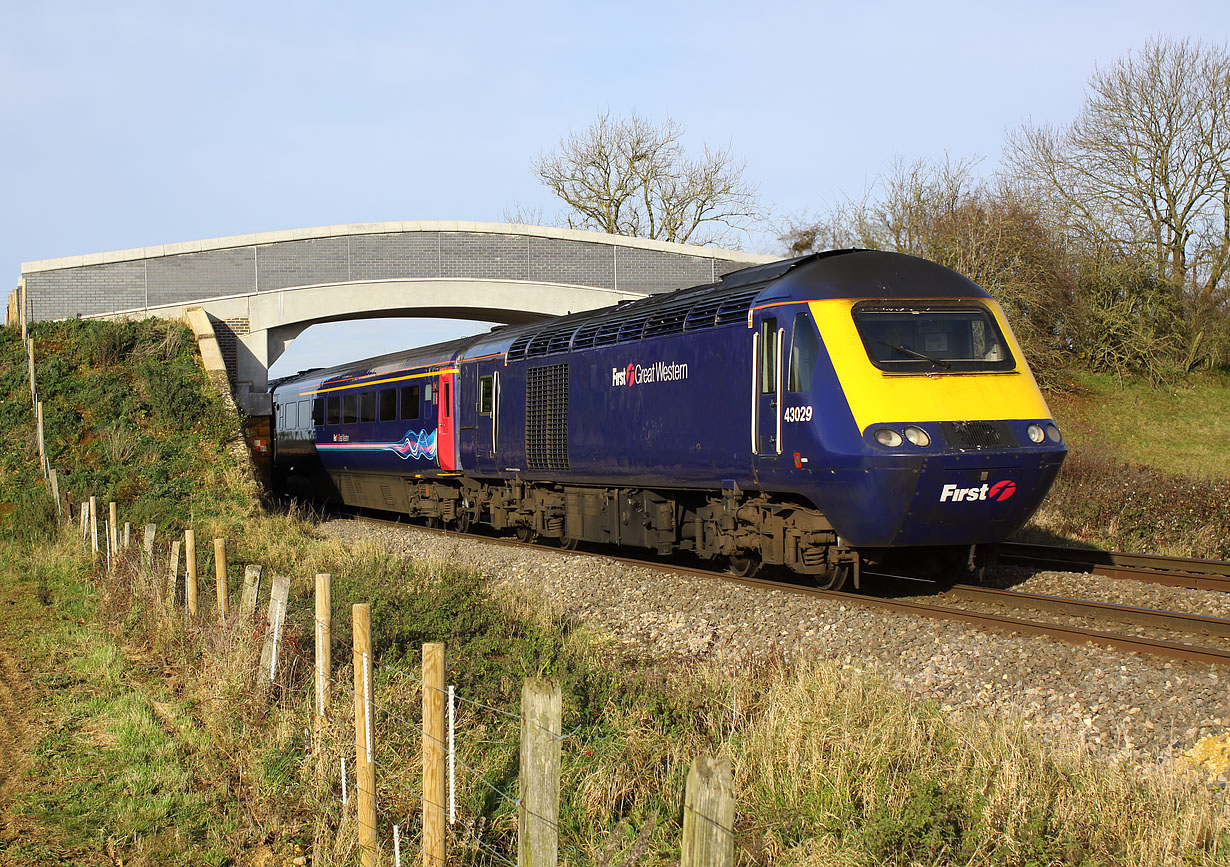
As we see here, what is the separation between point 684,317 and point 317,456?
14877mm

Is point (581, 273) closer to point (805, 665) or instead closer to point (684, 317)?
point (684, 317)

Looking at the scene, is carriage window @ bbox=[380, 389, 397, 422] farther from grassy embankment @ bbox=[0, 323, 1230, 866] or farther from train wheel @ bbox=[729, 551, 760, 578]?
train wheel @ bbox=[729, 551, 760, 578]

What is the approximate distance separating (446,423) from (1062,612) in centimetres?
1049

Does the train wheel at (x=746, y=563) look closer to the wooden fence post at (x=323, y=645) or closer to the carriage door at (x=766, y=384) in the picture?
the carriage door at (x=766, y=384)

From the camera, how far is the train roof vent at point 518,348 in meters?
15.1

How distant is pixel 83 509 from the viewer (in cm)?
1494

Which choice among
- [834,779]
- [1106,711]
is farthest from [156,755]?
[1106,711]

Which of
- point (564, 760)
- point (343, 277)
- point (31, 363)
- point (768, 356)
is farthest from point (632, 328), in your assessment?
point (343, 277)

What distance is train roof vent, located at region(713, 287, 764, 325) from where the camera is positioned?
10.1m

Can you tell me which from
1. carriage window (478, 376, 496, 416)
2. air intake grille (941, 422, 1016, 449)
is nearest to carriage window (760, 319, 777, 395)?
air intake grille (941, 422, 1016, 449)

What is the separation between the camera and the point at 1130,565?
12.3 metres

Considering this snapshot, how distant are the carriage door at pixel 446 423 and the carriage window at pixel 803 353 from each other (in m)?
8.55

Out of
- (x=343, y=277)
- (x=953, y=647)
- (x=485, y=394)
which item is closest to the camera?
(x=953, y=647)

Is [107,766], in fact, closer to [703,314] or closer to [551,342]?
[703,314]
